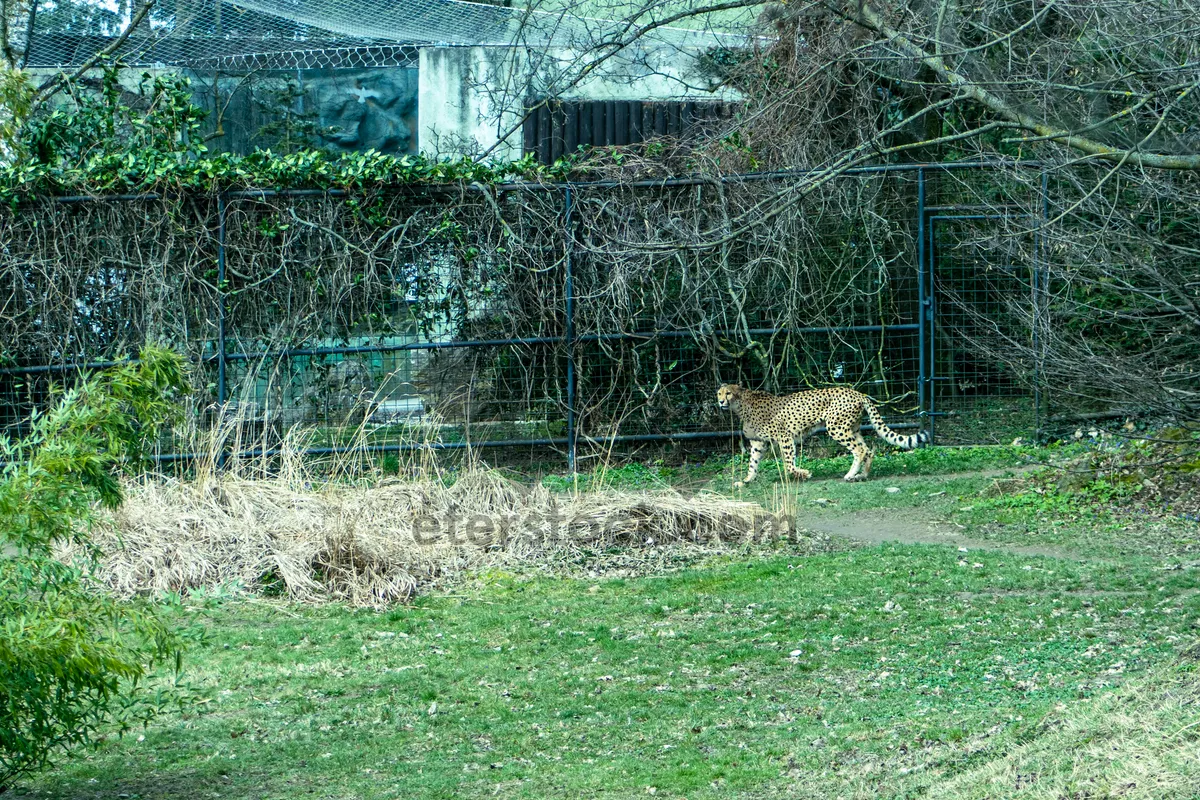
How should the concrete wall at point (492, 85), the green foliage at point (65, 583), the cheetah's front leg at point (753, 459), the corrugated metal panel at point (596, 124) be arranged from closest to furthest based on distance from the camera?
the green foliage at point (65, 583), the cheetah's front leg at point (753, 459), the concrete wall at point (492, 85), the corrugated metal panel at point (596, 124)

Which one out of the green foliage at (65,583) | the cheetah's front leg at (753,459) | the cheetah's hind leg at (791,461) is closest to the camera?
the green foliage at (65,583)

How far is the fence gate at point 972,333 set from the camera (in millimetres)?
12258

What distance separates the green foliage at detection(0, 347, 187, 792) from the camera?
403 cm

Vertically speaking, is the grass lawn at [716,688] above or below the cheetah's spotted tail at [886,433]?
below

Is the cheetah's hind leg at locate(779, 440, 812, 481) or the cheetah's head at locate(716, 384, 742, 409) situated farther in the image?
the cheetah's head at locate(716, 384, 742, 409)

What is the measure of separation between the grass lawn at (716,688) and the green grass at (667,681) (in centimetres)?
2

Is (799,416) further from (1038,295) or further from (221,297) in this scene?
(221,297)

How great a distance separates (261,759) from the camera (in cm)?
524

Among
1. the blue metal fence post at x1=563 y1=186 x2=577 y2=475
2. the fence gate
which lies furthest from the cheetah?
the blue metal fence post at x1=563 y1=186 x2=577 y2=475

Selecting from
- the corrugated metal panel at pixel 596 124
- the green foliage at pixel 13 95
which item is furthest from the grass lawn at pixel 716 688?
the corrugated metal panel at pixel 596 124

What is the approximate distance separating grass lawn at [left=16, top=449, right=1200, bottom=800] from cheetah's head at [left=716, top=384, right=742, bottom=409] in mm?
3369

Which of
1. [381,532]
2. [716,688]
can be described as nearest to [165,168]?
[381,532]

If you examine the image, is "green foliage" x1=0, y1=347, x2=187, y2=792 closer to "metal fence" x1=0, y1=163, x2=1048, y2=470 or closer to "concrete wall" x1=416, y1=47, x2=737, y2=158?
"metal fence" x1=0, y1=163, x2=1048, y2=470

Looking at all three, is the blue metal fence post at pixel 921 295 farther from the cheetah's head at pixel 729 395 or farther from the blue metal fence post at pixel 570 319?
the blue metal fence post at pixel 570 319
